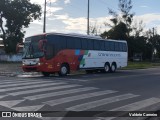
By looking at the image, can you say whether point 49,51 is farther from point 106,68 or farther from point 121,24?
point 121,24

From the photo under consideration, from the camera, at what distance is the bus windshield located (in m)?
24.5

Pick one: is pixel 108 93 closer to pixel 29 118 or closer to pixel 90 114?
pixel 90 114

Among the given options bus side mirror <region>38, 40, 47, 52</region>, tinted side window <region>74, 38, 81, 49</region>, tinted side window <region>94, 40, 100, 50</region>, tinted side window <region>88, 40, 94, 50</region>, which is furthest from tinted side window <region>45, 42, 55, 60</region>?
tinted side window <region>94, 40, 100, 50</region>

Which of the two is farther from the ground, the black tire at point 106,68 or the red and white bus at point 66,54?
the red and white bus at point 66,54

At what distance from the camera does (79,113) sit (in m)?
9.62

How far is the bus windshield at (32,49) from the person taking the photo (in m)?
24.5

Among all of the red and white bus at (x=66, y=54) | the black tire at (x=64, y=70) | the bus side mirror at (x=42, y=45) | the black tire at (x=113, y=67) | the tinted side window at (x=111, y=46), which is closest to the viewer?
the bus side mirror at (x=42, y=45)

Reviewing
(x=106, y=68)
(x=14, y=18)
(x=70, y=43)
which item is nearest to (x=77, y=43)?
(x=70, y=43)

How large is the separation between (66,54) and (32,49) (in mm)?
2767

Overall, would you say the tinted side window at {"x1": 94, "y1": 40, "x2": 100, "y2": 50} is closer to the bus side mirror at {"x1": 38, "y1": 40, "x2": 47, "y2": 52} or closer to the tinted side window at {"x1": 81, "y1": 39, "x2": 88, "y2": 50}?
the tinted side window at {"x1": 81, "y1": 39, "x2": 88, "y2": 50}

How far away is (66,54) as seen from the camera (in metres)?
26.2

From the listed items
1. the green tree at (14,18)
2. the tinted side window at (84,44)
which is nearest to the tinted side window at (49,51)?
the tinted side window at (84,44)

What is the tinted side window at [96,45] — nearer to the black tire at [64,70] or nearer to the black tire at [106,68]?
the black tire at [106,68]

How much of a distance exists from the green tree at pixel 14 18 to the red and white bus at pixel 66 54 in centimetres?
3987
